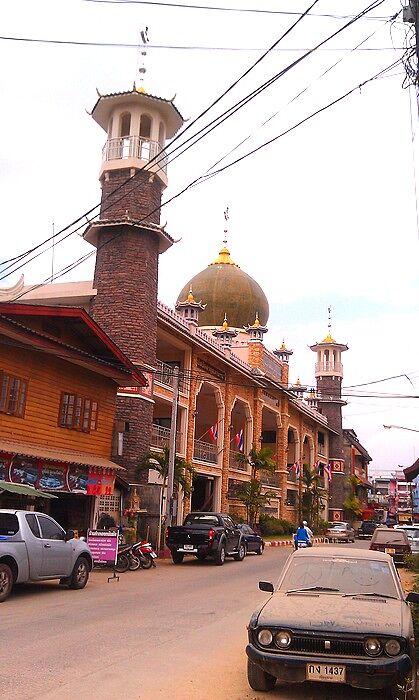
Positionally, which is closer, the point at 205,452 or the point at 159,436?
the point at 159,436

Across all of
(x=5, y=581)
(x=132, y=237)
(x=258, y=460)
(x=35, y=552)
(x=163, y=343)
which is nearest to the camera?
(x=5, y=581)

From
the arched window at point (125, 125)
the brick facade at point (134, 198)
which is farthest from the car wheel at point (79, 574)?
the arched window at point (125, 125)

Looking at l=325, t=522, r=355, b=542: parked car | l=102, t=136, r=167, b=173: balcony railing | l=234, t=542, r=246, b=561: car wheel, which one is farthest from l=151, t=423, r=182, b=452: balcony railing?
l=325, t=522, r=355, b=542: parked car

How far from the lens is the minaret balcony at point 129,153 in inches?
1260

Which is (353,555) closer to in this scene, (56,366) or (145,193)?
(56,366)

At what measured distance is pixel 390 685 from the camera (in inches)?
245

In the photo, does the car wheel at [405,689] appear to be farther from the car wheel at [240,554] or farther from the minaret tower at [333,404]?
the minaret tower at [333,404]

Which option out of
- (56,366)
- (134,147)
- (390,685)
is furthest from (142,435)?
(390,685)

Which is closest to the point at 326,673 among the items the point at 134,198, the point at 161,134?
the point at 134,198

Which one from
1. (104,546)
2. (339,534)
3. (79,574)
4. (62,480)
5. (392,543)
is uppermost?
(62,480)

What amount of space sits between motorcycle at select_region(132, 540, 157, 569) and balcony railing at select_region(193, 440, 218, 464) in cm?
A: 1736

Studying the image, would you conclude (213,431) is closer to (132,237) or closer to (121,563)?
(132,237)

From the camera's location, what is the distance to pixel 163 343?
38125 millimetres

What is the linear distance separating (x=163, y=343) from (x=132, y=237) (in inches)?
343
